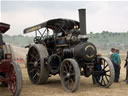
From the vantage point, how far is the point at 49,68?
7988 mm

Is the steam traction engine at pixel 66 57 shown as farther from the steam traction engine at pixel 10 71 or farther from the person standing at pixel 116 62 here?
the steam traction engine at pixel 10 71

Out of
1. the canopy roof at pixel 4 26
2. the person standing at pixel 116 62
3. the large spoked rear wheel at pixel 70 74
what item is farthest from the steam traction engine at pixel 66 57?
the canopy roof at pixel 4 26

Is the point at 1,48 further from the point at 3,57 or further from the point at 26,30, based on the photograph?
the point at 26,30

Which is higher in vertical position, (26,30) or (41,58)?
(26,30)

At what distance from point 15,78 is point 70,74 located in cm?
203

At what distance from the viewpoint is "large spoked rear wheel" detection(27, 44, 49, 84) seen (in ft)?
27.1

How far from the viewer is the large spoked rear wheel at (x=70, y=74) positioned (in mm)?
6695

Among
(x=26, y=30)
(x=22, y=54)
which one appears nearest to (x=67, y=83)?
(x=26, y=30)

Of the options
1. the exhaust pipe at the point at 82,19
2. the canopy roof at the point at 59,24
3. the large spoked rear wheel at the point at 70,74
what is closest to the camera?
the large spoked rear wheel at the point at 70,74

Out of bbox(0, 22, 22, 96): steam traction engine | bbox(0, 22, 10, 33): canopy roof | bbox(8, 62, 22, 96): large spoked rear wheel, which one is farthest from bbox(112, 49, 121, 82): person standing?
bbox(8, 62, 22, 96): large spoked rear wheel

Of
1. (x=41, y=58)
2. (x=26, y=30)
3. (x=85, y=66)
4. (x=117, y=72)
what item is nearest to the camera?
(x=85, y=66)

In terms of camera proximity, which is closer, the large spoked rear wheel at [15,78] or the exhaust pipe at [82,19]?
the large spoked rear wheel at [15,78]

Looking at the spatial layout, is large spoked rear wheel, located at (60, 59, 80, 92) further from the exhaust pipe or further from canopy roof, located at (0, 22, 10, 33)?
canopy roof, located at (0, 22, 10, 33)

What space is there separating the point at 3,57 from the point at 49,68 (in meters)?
2.13
